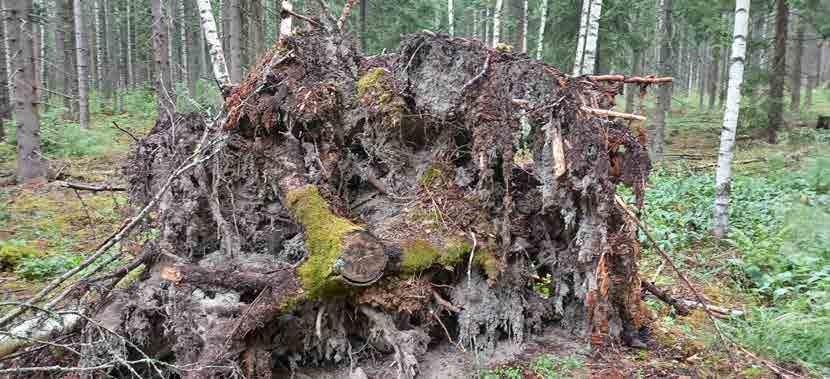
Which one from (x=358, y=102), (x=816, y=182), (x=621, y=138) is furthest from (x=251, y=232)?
(x=816, y=182)

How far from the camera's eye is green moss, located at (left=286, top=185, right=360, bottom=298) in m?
3.99

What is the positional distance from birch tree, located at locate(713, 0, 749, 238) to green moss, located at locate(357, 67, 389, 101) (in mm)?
6044

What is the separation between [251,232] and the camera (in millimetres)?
4758

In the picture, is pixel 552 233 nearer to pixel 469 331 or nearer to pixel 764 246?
pixel 469 331

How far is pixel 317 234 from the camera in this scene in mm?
4207

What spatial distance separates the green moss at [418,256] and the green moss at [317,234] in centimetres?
50

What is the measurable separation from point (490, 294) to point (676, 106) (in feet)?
108

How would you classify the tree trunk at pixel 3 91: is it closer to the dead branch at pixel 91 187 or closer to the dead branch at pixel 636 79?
the dead branch at pixel 91 187

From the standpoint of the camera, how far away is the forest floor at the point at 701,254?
431cm

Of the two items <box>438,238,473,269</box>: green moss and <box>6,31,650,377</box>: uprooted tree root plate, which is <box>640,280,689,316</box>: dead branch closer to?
<box>6,31,650,377</box>: uprooted tree root plate

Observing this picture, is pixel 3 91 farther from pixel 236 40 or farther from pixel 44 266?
pixel 44 266

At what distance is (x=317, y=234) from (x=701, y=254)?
20.1 ft

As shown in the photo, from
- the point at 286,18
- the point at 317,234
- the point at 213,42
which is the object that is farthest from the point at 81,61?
the point at 317,234

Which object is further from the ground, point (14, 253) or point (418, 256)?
point (418, 256)
